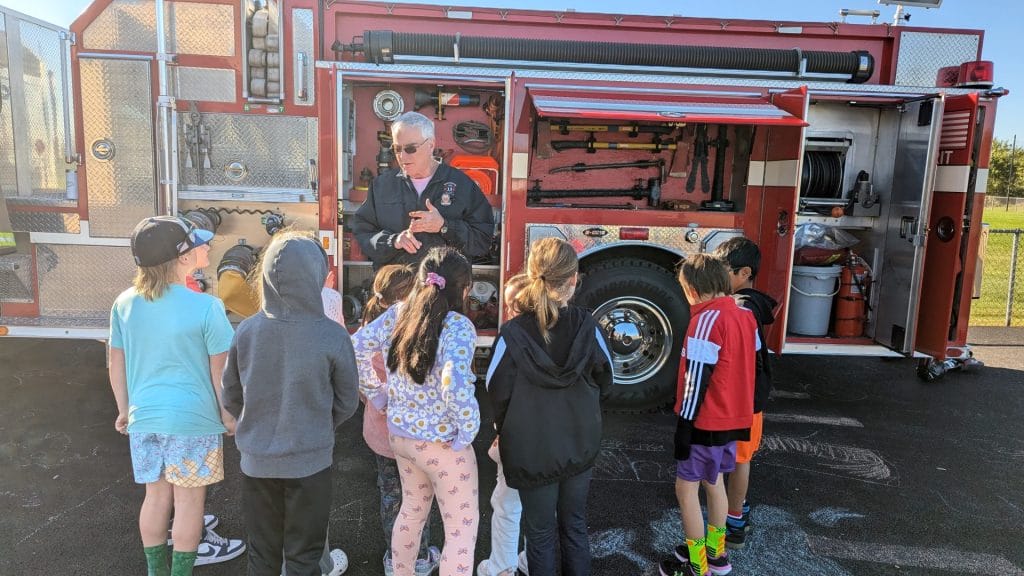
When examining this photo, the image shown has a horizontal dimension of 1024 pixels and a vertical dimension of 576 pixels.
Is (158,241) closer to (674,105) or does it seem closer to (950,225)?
(674,105)

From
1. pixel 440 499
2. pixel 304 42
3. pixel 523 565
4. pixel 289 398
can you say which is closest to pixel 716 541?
pixel 523 565

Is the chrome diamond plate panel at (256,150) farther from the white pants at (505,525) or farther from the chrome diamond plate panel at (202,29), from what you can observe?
the white pants at (505,525)

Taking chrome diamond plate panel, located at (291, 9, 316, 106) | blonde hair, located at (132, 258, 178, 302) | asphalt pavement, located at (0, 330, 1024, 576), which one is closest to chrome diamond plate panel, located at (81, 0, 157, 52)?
chrome diamond plate panel, located at (291, 9, 316, 106)

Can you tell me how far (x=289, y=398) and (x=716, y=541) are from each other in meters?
1.88

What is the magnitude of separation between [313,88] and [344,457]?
2.45 meters

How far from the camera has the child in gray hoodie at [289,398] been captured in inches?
86.0

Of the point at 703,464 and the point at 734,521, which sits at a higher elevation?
the point at 703,464

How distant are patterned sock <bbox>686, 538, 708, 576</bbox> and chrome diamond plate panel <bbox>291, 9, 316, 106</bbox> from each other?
3.66 m

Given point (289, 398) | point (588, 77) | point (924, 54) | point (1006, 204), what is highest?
point (924, 54)

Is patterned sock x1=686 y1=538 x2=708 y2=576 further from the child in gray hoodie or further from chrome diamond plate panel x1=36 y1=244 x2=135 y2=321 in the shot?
chrome diamond plate panel x1=36 y1=244 x2=135 y2=321

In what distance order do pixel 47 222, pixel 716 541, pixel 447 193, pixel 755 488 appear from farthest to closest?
pixel 47 222 < pixel 755 488 < pixel 447 193 < pixel 716 541

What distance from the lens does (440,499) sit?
2.43 m

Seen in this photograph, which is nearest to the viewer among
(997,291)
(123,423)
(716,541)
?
(123,423)

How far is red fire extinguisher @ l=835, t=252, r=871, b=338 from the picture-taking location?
538 centimetres
